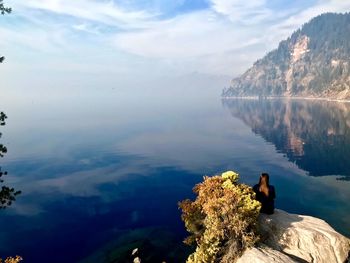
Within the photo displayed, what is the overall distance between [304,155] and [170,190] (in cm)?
6733

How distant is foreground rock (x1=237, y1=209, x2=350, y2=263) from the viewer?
27.3m

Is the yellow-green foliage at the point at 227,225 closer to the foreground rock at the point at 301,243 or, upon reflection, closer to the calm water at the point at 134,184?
the foreground rock at the point at 301,243

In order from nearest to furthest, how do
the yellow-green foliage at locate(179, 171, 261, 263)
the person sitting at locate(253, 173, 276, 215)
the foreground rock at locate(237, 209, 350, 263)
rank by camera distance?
1. the yellow-green foliage at locate(179, 171, 261, 263)
2. the foreground rock at locate(237, 209, 350, 263)
3. the person sitting at locate(253, 173, 276, 215)

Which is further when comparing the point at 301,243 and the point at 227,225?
the point at 301,243

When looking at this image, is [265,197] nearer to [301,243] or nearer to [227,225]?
[301,243]

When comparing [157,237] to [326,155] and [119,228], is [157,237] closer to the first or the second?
[119,228]

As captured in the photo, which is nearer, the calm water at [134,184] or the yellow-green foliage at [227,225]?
the yellow-green foliage at [227,225]

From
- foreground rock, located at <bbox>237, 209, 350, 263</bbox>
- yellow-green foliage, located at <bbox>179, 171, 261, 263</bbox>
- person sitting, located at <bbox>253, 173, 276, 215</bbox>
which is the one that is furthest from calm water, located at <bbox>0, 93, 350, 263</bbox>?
foreground rock, located at <bbox>237, 209, 350, 263</bbox>

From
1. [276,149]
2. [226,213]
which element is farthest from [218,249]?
[276,149]

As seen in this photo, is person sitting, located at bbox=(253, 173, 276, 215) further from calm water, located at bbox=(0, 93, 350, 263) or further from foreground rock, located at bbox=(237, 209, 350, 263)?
Answer: calm water, located at bbox=(0, 93, 350, 263)

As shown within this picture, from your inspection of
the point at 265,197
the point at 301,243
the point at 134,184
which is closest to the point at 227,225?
the point at 301,243

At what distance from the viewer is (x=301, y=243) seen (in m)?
28.4

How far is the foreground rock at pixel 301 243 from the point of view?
89.7ft

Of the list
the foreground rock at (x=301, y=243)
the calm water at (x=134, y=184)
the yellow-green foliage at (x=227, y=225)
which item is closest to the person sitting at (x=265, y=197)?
the foreground rock at (x=301, y=243)
